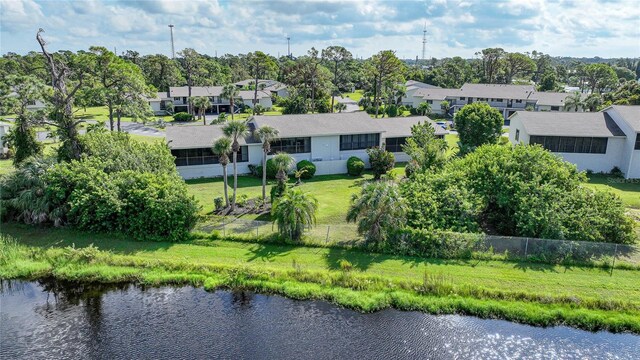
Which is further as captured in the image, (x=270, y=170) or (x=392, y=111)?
(x=392, y=111)

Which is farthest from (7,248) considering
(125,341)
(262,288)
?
(262,288)

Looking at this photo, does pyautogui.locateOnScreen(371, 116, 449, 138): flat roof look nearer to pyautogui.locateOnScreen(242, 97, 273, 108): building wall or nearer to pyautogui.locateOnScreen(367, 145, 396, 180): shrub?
pyautogui.locateOnScreen(367, 145, 396, 180): shrub

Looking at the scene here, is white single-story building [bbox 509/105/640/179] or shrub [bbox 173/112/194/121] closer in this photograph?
white single-story building [bbox 509/105/640/179]

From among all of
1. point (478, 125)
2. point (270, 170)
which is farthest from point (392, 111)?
point (270, 170)

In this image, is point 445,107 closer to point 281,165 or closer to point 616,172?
point 616,172

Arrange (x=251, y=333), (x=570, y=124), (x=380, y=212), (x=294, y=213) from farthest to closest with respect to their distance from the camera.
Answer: (x=570, y=124) → (x=294, y=213) → (x=380, y=212) → (x=251, y=333)

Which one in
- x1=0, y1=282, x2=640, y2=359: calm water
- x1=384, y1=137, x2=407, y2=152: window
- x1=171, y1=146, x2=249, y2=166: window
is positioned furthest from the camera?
x1=384, y1=137, x2=407, y2=152: window

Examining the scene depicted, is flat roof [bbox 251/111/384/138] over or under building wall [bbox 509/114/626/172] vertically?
over

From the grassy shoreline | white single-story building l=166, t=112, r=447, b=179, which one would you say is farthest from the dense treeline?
the grassy shoreline
